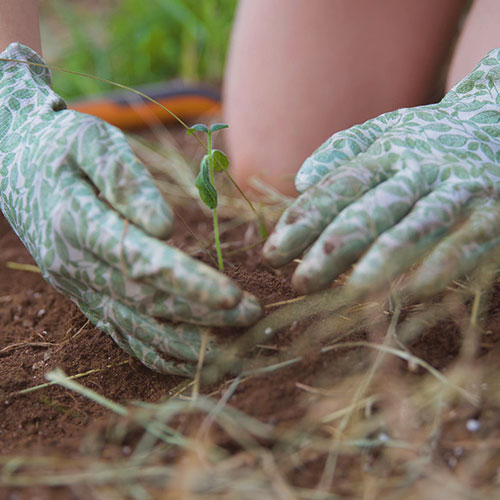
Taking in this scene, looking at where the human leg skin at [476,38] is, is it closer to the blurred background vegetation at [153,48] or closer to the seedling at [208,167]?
the seedling at [208,167]

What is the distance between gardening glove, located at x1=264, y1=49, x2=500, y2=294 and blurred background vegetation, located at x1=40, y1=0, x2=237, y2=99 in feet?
5.88

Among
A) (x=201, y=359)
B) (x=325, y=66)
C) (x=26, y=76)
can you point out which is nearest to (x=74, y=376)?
(x=201, y=359)

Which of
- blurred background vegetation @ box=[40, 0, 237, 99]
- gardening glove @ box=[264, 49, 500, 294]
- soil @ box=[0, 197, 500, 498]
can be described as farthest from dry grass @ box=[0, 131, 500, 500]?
blurred background vegetation @ box=[40, 0, 237, 99]

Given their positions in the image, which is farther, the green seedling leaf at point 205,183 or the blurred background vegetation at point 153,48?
the blurred background vegetation at point 153,48

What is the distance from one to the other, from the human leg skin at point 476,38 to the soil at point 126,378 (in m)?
0.74

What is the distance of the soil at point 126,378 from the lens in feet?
2.32

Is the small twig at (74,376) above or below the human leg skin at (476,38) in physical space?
below

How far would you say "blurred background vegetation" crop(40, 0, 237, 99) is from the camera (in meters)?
2.50

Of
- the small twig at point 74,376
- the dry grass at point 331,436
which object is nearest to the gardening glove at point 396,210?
the dry grass at point 331,436

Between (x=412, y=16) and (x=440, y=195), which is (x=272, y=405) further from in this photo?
(x=412, y=16)

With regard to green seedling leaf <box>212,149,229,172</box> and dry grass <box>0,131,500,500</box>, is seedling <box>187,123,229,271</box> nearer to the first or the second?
green seedling leaf <box>212,149,229,172</box>

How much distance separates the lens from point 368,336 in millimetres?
837

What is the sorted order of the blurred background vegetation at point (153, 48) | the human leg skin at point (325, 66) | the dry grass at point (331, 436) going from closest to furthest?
the dry grass at point (331, 436) < the human leg skin at point (325, 66) < the blurred background vegetation at point (153, 48)

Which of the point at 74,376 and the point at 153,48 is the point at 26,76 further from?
the point at 153,48
